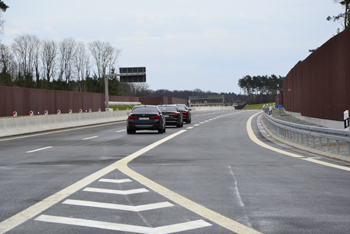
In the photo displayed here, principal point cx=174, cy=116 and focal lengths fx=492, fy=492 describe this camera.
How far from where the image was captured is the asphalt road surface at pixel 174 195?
17.7 ft

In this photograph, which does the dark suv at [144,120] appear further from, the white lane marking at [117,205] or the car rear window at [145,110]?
the white lane marking at [117,205]

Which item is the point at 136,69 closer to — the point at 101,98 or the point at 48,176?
the point at 101,98

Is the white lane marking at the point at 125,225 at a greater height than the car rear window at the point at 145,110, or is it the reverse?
the car rear window at the point at 145,110

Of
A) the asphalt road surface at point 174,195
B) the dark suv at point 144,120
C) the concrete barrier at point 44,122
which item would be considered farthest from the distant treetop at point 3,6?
the asphalt road surface at point 174,195

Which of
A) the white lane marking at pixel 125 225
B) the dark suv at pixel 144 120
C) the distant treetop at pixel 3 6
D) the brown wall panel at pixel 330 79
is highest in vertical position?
the distant treetop at pixel 3 6

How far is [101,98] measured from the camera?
6662cm

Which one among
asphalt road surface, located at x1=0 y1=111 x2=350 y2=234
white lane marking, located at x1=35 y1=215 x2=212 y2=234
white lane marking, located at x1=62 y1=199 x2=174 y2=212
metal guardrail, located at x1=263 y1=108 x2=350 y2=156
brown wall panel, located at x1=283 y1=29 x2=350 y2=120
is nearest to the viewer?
white lane marking, located at x1=35 y1=215 x2=212 y2=234

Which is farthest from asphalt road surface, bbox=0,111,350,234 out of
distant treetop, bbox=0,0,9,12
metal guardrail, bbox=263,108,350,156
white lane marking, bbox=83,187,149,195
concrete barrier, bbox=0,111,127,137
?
distant treetop, bbox=0,0,9,12

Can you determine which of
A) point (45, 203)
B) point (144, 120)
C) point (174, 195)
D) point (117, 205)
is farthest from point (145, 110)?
point (117, 205)

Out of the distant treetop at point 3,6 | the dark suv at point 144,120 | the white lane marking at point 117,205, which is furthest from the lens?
the distant treetop at point 3,6

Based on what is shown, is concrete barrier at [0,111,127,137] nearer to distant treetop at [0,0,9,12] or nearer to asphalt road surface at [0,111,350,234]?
asphalt road surface at [0,111,350,234]

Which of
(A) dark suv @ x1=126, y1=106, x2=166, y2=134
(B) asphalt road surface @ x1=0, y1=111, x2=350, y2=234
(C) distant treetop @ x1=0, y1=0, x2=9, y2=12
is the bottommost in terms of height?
(B) asphalt road surface @ x1=0, y1=111, x2=350, y2=234

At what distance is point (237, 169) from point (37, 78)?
94471 mm

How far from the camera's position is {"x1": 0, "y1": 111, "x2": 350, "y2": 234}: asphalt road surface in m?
5.39
